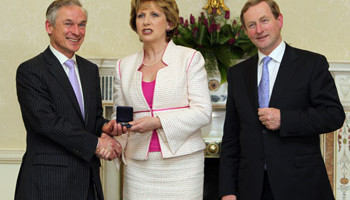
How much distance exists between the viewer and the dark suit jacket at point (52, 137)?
213 cm

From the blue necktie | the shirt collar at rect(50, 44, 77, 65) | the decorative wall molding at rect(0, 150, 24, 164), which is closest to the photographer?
the blue necktie

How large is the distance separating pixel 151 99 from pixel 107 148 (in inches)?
13.9

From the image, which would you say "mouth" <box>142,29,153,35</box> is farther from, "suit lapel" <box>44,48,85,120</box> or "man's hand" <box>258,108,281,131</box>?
"man's hand" <box>258,108,281,131</box>

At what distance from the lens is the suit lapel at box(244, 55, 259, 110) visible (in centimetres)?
225

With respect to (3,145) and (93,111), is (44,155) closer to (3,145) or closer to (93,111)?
(93,111)

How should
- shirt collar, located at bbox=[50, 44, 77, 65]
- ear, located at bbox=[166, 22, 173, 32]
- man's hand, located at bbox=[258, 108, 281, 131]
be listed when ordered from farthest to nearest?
ear, located at bbox=[166, 22, 173, 32] → shirt collar, located at bbox=[50, 44, 77, 65] → man's hand, located at bbox=[258, 108, 281, 131]

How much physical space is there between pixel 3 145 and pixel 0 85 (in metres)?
0.59

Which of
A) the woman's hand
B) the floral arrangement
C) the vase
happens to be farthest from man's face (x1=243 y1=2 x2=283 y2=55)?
the vase

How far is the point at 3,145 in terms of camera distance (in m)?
4.16

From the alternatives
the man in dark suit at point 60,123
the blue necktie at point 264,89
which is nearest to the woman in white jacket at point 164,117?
the man in dark suit at point 60,123

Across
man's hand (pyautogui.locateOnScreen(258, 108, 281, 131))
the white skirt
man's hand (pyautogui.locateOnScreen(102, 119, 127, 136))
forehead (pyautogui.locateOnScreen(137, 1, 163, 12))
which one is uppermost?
forehead (pyautogui.locateOnScreen(137, 1, 163, 12))

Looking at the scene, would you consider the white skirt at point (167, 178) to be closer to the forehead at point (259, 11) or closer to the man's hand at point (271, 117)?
the man's hand at point (271, 117)

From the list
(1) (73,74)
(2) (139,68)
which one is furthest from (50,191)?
(2) (139,68)

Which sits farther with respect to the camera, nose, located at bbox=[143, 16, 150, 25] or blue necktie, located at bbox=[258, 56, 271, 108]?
nose, located at bbox=[143, 16, 150, 25]
